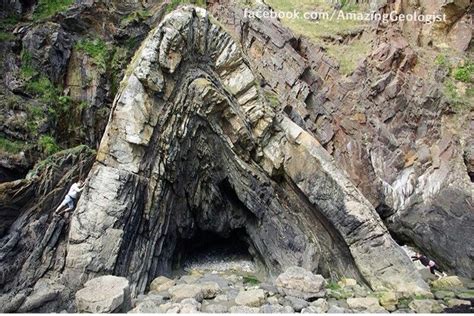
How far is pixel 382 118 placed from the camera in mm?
18406

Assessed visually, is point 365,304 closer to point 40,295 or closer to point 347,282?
point 347,282

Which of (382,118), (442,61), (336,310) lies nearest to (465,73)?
(442,61)

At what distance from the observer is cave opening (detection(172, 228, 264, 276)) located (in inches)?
536

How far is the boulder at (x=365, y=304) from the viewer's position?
924 centimetres

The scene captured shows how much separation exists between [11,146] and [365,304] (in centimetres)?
1232

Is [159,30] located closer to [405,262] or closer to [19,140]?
[19,140]

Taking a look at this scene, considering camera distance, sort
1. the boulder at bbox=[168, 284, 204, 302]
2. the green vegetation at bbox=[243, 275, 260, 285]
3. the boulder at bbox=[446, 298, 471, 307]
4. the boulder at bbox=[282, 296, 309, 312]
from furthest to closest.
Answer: the green vegetation at bbox=[243, 275, 260, 285] < the boulder at bbox=[446, 298, 471, 307] < the boulder at bbox=[168, 284, 204, 302] < the boulder at bbox=[282, 296, 309, 312]

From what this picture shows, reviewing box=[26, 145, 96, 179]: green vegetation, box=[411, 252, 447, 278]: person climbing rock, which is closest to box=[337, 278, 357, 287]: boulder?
box=[411, 252, 447, 278]: person climbing rock

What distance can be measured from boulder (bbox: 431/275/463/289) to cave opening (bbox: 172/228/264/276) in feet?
19.0

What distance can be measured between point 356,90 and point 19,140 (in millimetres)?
15332

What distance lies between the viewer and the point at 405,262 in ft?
36.0

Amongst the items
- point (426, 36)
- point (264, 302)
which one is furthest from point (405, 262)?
point (426, 36)

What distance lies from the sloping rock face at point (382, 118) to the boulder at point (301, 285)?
7.50 meters

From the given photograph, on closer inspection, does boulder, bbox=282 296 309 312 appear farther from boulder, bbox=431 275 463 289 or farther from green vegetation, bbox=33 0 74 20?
green vegetation, bbox=33 0 74 20
